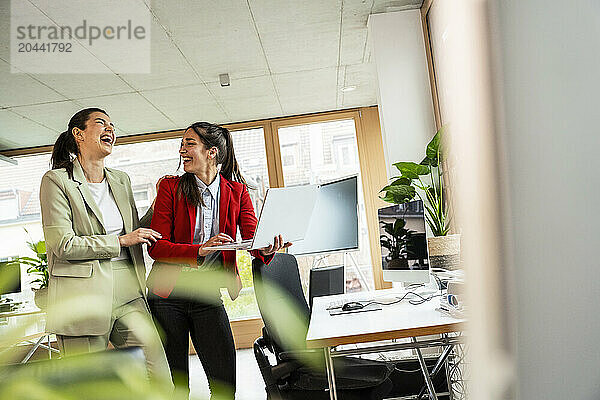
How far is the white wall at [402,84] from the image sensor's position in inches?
136

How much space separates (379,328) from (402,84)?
2.33 meters

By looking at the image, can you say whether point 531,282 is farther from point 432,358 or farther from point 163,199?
point 432,358

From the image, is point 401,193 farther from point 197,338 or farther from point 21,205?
point 21,205

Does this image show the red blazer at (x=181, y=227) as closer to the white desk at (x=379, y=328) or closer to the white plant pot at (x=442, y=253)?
the white desk at (x=379, y=328)

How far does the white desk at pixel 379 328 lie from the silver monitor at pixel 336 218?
105 centimetres

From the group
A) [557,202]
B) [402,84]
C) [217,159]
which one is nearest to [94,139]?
[217,159]

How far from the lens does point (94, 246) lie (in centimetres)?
181

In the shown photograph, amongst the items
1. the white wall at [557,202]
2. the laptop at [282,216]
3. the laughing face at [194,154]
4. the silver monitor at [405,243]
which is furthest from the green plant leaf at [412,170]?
the white wall at [557,202]

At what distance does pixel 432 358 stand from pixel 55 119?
3.77m

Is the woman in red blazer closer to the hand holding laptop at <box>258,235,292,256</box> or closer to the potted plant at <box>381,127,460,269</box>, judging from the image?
the hand holding laptop at <box>258,235,292,256</box>

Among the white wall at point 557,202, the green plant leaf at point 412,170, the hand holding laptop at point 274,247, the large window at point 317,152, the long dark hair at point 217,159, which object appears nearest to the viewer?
the white wall at point 557,202

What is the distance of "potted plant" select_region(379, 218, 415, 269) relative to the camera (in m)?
2.14

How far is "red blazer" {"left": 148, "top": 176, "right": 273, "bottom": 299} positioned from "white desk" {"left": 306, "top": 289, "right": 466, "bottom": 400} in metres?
0.43

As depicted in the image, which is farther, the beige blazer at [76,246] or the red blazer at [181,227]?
the red blazer at [181,227]
